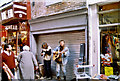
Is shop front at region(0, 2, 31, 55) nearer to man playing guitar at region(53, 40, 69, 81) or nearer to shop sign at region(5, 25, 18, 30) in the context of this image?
shop sign at region(5, 25, 18, 30)

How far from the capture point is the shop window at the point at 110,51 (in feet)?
15.9

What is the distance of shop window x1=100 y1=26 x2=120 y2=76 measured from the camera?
4.83 metres

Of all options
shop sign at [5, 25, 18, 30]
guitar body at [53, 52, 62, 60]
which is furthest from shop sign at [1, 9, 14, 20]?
guitar body at [53, 52, 62, 60]

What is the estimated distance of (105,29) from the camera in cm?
510

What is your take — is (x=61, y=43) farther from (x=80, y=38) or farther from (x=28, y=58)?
(x=28, y=58)

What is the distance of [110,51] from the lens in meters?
4.99

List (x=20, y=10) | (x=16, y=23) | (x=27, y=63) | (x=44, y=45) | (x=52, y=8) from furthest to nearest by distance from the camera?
(x=16, y=23) < (x=20, y=10) < (x=44, y=45) < (x=52, y=8) < (x=27, y=63)

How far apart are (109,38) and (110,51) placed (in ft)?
1.53

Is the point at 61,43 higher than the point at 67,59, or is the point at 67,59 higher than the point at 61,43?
the point at 61,43

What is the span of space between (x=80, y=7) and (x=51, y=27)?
1.69 m

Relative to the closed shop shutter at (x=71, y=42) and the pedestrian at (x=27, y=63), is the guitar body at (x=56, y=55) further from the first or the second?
the pedestrian at (x=27, y=63)

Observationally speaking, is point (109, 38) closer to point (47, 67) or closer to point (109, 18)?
point (109, 18)

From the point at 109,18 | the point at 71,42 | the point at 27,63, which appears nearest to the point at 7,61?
the point at 27,63

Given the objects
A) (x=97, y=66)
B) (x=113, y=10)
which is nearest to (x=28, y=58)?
(x=97, y=66)
